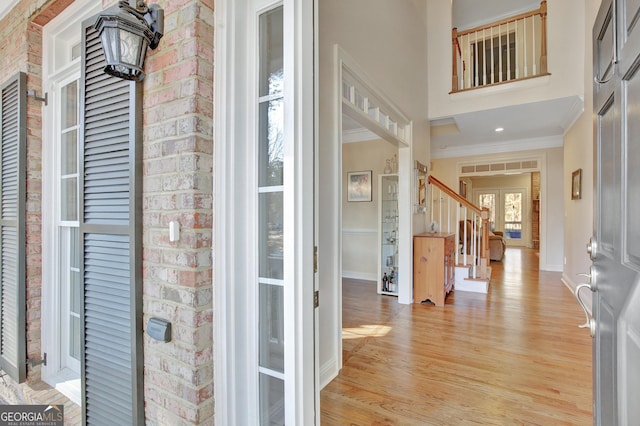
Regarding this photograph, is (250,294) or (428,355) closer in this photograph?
(250,294)

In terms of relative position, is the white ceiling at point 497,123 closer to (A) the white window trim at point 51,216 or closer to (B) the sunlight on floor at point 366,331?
(B) the sunlight on floor at point 366,331

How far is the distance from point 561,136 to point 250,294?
7.11 metres

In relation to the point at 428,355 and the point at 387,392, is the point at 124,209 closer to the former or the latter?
the point at 387,392

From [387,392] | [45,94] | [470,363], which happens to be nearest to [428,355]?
[470,363]

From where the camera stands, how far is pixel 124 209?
1294 millimetres

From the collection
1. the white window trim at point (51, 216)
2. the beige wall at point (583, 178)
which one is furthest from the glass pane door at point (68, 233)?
the beige wall at point (583, 178)

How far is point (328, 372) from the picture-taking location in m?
2.16

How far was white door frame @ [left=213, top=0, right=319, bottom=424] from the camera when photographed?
1066mm

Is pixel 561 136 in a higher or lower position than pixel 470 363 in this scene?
higher

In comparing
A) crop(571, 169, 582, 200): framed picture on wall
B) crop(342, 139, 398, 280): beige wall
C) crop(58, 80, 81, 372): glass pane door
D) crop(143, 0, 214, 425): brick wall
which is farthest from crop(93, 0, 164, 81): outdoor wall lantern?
crop(571, 169, 582, 200): framed picture on wall

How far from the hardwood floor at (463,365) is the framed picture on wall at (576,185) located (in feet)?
4.84

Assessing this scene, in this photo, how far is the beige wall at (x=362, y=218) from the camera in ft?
17.8

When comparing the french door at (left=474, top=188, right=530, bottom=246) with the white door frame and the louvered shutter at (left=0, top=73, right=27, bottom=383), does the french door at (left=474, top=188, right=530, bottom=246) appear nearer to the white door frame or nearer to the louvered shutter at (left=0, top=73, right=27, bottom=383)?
the white door frame

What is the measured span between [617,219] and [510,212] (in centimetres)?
1256
